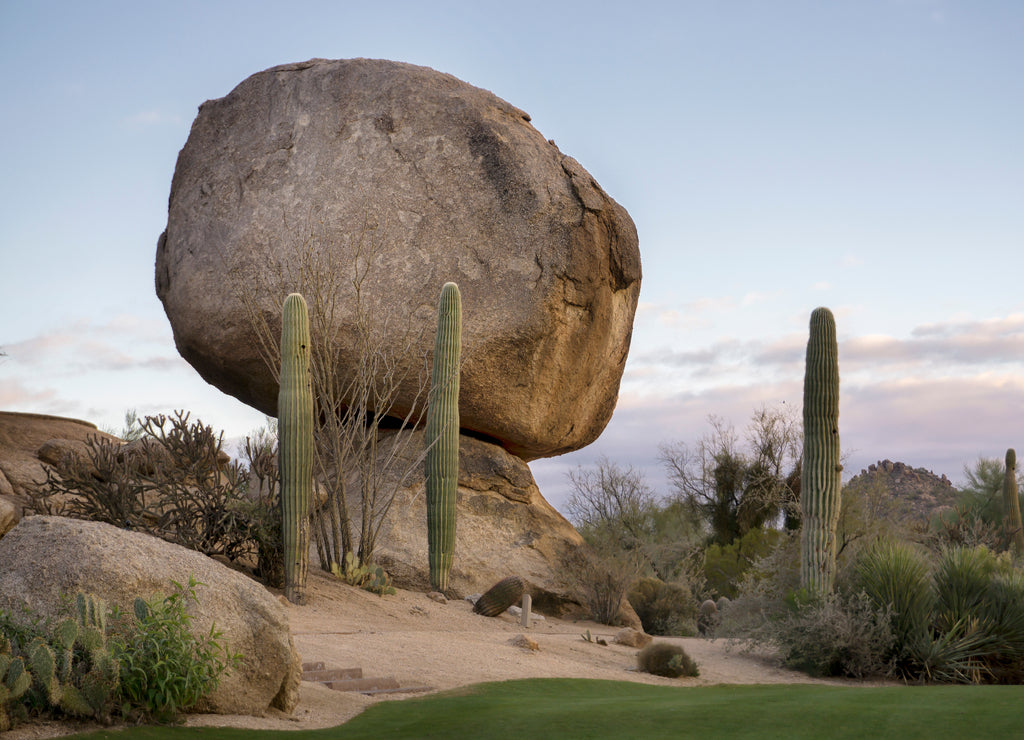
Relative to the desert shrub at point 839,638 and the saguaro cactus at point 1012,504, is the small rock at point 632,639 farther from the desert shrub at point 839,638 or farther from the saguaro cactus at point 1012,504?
A: the saguaro cactus at point 1012,504

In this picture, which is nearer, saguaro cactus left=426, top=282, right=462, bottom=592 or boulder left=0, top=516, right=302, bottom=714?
boulder left=0, top=516, right=302, bottom=714

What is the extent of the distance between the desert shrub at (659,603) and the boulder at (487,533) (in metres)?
1.36

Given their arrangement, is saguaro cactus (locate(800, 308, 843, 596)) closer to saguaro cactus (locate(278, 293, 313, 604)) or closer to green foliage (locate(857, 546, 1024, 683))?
green foliage (locate(857, 546, 1024, 683))

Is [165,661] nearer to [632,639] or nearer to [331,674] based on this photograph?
[331,674]

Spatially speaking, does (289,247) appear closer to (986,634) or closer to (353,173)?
(353,173)

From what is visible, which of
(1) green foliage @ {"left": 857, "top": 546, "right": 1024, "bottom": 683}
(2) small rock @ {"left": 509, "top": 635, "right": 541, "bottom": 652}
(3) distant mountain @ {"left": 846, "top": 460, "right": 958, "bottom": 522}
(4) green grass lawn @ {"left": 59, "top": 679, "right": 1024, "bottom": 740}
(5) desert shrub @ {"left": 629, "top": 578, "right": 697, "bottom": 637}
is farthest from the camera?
(3) distant mountain @ {"left": 846, "top": 460, "right": 958, "bottom": 522}

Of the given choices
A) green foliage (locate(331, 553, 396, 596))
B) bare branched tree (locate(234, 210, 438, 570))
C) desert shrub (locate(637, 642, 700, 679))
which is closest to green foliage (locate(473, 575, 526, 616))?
green foliage (locate(331, 553, 396, 596))

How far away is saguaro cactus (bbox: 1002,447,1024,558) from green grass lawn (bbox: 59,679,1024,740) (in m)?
14.5

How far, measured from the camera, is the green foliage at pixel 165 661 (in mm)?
6242

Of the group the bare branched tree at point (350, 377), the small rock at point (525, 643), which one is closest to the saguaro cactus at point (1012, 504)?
the bare branched tree at point (350, 377)

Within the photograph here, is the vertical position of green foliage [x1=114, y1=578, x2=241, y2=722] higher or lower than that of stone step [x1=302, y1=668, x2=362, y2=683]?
higher

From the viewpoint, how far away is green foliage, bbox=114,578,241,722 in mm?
6242

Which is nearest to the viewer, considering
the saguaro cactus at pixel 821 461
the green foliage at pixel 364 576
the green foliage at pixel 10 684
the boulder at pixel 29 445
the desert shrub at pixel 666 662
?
the green foliage at pixel 10 684

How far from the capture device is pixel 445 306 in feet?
47.5
